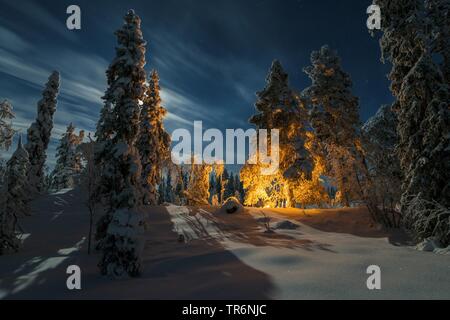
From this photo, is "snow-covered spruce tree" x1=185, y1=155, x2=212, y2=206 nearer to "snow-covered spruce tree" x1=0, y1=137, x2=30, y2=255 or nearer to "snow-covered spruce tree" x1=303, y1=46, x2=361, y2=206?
"snow-covered spruce tree" x1=303, y1=46, x2=361, y2=206

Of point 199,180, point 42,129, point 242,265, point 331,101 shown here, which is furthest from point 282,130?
point 42,129

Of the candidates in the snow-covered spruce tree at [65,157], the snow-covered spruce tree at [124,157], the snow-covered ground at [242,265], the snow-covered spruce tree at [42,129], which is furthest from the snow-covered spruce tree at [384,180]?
the snow-covered spruce tree at [65,157]

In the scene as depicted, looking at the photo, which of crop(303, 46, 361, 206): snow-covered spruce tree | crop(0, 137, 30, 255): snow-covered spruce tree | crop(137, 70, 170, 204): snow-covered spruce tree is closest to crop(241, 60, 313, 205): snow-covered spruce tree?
crop(303, 46, 361, 206): snow-covered spruce tree

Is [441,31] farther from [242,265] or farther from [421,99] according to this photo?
[242,265]

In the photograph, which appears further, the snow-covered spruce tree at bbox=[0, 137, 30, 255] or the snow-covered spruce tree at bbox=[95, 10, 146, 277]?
the snow-covered spruce tree at bbox=[0, 137, 30, 255]

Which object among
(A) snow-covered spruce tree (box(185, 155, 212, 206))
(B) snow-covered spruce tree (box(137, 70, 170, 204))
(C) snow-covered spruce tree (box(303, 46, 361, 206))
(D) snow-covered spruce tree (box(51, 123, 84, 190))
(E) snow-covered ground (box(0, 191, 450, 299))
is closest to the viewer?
(E) snow-covered ground (box(0, 191, 450, 299))

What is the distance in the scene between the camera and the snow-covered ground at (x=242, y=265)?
7.53 m

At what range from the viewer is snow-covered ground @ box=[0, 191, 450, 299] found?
7.53 metres

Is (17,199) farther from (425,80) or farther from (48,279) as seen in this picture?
(425,80)

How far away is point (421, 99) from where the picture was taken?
13.3 metres

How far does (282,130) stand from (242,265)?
1796 cm

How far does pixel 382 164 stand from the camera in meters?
19.6

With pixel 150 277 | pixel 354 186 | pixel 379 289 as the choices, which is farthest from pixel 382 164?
pixel 150 277

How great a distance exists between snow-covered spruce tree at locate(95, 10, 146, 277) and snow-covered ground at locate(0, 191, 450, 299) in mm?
949
